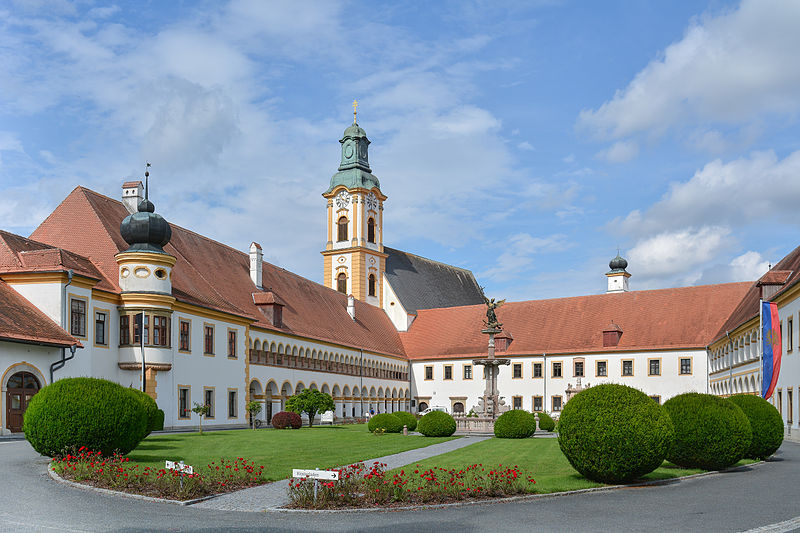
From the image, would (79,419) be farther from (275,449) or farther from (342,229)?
(342,229)

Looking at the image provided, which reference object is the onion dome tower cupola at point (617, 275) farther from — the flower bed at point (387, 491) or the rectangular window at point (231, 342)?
the flower bed at point (387, 491)

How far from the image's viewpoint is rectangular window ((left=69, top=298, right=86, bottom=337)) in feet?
111

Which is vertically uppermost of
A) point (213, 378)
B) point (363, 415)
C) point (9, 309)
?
point (9, 309)

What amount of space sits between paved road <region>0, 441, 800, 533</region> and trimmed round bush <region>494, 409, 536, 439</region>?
20721 mm

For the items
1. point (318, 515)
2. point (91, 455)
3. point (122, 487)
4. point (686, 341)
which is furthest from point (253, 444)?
point (686, 341)

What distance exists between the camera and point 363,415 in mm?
65375

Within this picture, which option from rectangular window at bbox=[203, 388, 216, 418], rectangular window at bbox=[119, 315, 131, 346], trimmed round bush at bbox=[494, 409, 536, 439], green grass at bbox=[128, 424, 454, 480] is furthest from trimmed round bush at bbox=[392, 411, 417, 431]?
rectangular window at bbox=[119, 315, 131, 346]

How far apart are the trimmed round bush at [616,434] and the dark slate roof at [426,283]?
60738 millimetres

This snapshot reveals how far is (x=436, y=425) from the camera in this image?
3875 cm

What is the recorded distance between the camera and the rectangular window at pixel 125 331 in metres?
37.4

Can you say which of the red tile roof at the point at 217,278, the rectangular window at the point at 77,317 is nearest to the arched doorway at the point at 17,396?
the rectangular window at the point at 77,317

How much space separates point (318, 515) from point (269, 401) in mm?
37354

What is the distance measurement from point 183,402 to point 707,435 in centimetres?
2689

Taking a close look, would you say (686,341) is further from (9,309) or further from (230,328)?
(9,309)
